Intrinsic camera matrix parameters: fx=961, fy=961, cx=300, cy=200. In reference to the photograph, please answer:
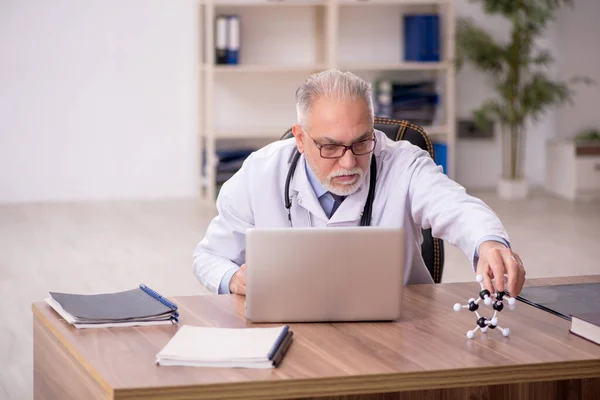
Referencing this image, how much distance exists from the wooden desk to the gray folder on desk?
→ 38 millimetres

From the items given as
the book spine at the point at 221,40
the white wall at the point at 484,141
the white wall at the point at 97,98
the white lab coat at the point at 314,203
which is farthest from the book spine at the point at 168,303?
the white wall at the point at 484,141

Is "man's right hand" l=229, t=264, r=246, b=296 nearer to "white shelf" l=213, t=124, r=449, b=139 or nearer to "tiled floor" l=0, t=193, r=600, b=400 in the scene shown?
"tiled floor" l=0, t=193, r=600, b=400

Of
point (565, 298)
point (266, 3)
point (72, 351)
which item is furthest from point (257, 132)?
point (72, 351)

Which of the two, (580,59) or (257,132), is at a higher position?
(580,59)

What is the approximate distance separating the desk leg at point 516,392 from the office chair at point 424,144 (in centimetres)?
91

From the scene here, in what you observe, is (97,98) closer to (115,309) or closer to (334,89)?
(334,89)

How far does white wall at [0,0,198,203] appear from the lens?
6895mm

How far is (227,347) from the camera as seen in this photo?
65.9 inches

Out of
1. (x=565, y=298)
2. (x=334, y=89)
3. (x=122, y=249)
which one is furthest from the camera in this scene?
(x=122, y=249)

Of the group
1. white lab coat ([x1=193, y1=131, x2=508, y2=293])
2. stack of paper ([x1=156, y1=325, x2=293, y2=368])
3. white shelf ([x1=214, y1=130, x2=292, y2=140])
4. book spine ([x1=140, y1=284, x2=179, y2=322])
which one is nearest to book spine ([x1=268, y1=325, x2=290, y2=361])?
stack of paper ([x1=156, y1=325, x2=293, y2=368])

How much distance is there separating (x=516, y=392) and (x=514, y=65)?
566 centimetres

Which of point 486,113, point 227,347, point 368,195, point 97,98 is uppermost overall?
point 97,98

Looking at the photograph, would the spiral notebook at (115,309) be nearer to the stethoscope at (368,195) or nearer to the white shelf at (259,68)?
the stethoscope at (368,195)

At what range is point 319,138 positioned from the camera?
7.22ft
